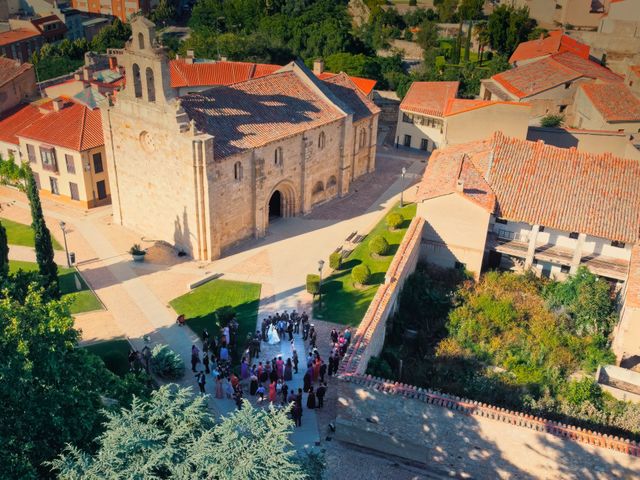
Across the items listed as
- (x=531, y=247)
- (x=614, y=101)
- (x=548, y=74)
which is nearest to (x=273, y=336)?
(x=531, y=247)

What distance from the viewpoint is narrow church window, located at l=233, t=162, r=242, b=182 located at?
128ft

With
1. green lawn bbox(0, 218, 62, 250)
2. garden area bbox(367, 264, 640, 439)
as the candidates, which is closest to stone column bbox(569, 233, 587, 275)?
garden area bbox(367, 264, 640, 439)

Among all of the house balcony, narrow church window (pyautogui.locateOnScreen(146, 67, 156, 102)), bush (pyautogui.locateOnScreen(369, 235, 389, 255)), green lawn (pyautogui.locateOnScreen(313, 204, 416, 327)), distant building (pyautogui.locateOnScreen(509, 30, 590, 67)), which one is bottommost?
green lawn (pyautogui.locateOnScreen(313, 204, 416, 327))

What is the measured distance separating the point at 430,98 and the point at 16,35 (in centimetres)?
6077

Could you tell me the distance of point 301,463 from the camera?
1909 centimetres

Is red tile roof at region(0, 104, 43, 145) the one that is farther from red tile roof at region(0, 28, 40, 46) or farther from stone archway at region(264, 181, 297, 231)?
red tile roof at region(0, 28, 40, 46)

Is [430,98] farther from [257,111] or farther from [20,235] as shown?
[20,235]

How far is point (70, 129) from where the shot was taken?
47656 mm

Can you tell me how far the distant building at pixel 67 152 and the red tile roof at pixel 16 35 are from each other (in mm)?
40736

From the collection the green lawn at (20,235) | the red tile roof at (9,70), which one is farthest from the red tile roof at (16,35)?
the green lawn at (20,235)

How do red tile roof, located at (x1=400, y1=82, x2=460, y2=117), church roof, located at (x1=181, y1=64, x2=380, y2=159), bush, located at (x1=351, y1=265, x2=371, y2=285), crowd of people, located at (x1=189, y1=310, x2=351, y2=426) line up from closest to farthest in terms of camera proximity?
crowd of people, located at (x1=189, y1=310, x2=351, y2=426), bush, located at (x1=351, y1=265, x2=371, y2=285), church roof, located at (x1=181, y1=64, x2=380, y2=159), red tile roof, located at (x1=400, y1=82, x2=460, y2=117)

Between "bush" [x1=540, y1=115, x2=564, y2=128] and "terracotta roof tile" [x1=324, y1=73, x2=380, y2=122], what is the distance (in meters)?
16.9

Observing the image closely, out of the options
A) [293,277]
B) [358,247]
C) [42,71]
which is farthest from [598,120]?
[42,71]

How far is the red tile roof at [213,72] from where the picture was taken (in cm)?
6525
